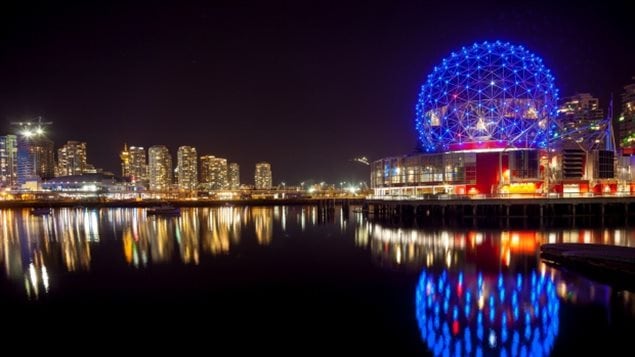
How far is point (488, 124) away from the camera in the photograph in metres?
55.4

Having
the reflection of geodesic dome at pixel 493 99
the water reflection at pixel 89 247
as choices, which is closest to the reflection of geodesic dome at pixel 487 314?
the water reflection at pixel 89 247

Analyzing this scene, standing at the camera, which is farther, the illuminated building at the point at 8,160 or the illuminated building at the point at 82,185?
the illuminated building at the point at 8,160

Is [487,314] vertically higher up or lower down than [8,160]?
lower down

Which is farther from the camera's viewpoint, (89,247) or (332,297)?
(89,247)

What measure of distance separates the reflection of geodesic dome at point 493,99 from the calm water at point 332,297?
82.3 feet

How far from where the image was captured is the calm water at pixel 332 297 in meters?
13.5

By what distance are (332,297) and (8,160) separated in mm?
202181

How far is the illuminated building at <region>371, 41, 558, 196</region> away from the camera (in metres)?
53.0

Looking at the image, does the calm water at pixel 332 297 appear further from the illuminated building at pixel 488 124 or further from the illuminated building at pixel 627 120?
the illuminated building at pixel 627 120

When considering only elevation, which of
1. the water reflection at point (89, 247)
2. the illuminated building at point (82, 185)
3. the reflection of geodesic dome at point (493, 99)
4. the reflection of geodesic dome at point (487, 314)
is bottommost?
the reflection of geodesic dome at point (487, 314)

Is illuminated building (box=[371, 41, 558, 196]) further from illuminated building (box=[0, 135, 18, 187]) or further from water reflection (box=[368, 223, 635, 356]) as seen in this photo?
illuminated building (box=[0, 135, 18, 187])

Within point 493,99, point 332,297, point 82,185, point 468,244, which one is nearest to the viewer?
point 332,297

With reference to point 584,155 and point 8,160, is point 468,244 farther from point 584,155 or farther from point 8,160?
point 8,160

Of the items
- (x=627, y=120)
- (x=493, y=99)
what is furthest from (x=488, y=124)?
(x=627, y=120)
